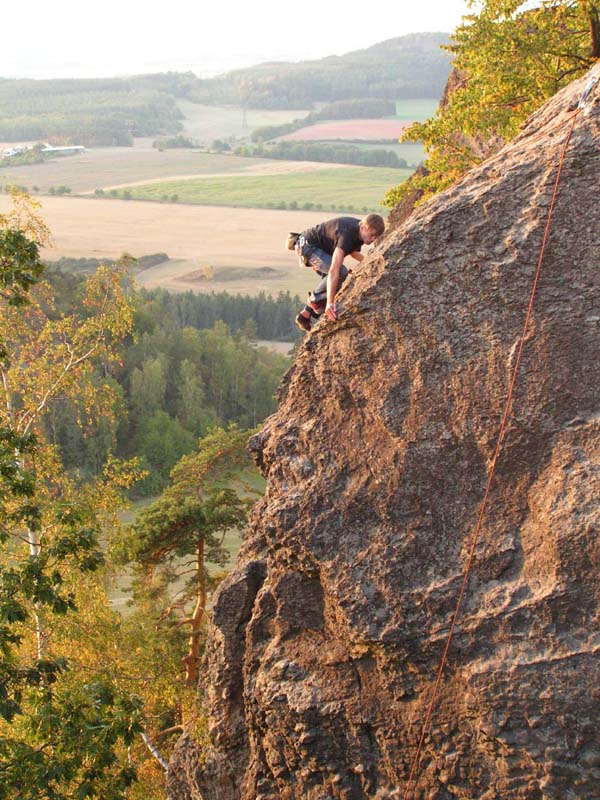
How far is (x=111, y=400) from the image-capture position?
17.8 meters

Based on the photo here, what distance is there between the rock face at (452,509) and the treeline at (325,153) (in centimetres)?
13646

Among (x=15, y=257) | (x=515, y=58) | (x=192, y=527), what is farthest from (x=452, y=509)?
(x=515, y=58)

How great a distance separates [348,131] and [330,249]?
535 ft

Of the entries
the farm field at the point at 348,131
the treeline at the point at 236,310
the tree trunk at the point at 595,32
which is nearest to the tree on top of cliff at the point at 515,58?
the tree trunk at the point at 595,32

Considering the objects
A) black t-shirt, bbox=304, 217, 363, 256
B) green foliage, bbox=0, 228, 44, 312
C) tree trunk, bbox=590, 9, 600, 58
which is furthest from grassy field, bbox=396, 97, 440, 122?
green foliage, bbox=0, 228, 44, 312

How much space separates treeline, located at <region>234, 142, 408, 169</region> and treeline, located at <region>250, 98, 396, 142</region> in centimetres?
663

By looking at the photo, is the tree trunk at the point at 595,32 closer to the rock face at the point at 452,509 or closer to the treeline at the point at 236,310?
the rock face at the point at 452,509

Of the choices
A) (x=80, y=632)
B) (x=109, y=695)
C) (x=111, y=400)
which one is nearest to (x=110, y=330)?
(x=111, y=400)

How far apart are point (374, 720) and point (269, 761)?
1586 millimetres

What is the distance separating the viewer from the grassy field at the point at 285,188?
12762 centimetres

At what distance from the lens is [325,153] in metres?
155

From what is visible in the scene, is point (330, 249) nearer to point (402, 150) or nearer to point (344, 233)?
point (344, 233)

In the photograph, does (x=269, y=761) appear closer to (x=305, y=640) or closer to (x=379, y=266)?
(x=305, y=640)

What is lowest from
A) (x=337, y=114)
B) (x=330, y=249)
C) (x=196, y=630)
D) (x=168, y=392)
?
(x=168, y=392)
